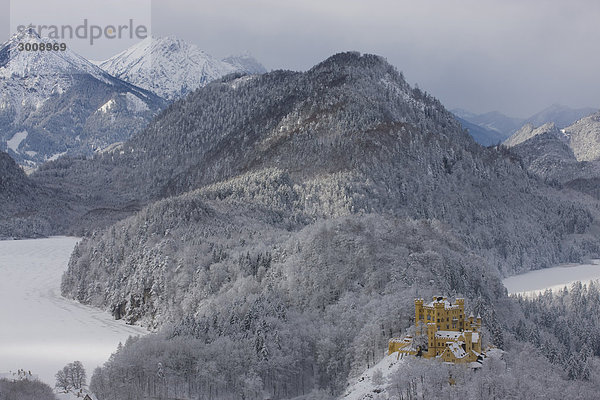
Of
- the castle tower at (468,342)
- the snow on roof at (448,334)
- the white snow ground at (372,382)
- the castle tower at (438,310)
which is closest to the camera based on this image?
the white snow ground at (372,382)

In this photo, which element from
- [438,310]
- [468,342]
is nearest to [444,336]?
[468,342]

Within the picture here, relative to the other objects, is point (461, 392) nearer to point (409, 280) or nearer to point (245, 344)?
point (245, 344)

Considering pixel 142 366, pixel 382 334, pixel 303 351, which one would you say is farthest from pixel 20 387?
pixel 382 334

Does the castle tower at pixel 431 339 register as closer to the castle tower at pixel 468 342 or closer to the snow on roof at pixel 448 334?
the snow on roof at pixel 448 334

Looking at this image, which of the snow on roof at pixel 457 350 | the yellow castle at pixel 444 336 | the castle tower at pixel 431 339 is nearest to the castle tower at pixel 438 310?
the yellow castle at pixel 444 336

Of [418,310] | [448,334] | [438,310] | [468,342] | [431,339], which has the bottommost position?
[468,342]

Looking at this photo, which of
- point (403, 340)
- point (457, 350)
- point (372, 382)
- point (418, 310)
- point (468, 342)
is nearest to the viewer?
point (457, 350)

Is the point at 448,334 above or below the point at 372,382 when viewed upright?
above

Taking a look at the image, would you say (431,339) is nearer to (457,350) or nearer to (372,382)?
(457,350)
